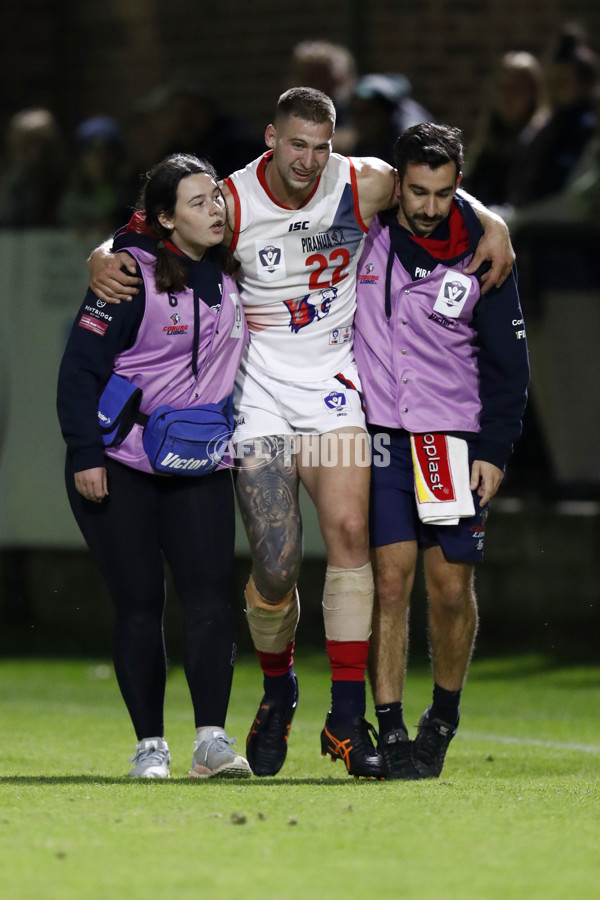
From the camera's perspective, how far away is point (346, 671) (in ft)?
20.8

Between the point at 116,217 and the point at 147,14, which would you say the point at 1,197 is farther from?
the point at 147,14

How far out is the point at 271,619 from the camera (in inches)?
257

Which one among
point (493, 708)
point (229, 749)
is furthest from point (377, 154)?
point (229, 749)

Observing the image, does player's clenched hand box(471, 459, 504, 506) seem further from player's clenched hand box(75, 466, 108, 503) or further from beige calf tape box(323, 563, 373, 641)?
player's clenched hand box(75, 466, 108, 503)

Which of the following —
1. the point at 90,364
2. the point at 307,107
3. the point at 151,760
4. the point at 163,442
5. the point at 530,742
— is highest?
the point at 307,107

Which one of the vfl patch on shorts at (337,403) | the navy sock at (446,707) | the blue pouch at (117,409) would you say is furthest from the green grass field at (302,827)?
the vfl patch on shorts at (337,403)

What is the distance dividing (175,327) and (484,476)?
4.14 feet

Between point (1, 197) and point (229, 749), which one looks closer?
point (229, 749)

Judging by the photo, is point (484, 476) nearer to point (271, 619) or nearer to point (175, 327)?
point (271, 619)

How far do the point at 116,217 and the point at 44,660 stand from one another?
117 inches

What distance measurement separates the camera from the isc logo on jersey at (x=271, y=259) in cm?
636

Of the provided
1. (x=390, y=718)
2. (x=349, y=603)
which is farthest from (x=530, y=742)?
(x=349, y=603)

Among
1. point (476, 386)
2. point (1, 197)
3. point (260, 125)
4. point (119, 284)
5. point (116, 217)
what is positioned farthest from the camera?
point (260, 125)

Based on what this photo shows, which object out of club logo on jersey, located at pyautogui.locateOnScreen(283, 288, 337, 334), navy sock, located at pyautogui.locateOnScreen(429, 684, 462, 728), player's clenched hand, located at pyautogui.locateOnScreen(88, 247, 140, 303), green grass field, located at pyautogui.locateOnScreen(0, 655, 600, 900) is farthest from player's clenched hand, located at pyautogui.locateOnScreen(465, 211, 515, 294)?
green grass field, located at pyautogui.locateOnScreen(0, 655, 600, 900)
